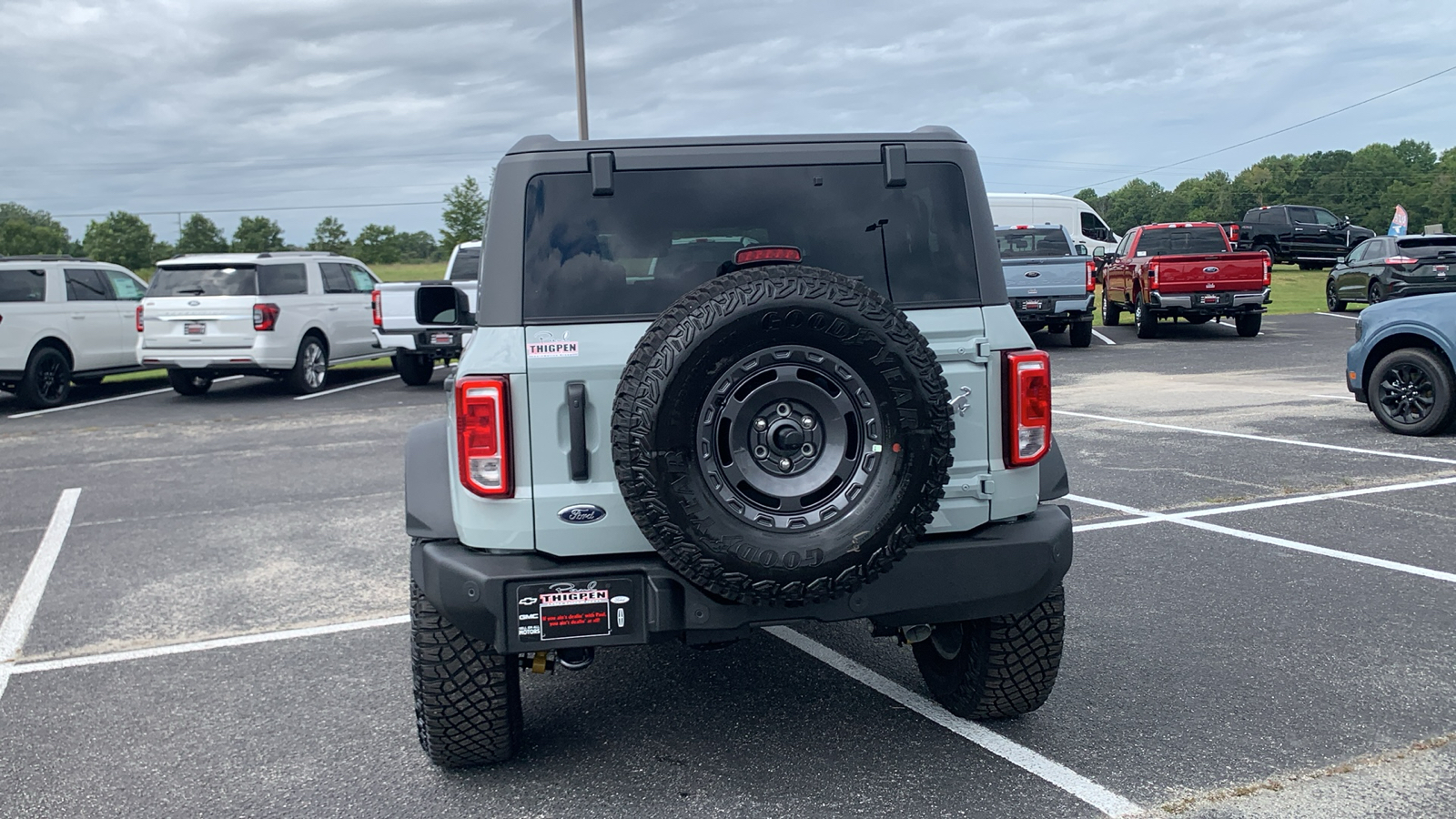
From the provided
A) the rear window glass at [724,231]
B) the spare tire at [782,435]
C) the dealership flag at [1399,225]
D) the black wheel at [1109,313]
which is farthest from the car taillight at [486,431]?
the dealership flag at [1399,225]

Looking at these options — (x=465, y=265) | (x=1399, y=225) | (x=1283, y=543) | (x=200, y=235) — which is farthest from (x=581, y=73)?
(x=200, y=235)

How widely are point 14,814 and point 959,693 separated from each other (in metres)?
3.01

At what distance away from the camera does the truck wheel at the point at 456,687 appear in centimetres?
364

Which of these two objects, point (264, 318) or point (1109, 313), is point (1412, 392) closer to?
point (264, 318)

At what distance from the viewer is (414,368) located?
16.9 meters

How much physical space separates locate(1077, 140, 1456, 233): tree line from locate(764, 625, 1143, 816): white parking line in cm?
11351

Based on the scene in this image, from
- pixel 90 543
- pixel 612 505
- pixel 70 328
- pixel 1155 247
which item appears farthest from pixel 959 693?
pixel 1155 247

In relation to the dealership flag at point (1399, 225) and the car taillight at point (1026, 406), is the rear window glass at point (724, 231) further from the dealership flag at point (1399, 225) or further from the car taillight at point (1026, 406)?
the dealership flag at point (1399, 225)

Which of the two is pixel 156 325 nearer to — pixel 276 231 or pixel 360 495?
pixel 360 495

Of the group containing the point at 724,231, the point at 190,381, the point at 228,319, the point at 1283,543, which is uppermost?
the point at 724,231

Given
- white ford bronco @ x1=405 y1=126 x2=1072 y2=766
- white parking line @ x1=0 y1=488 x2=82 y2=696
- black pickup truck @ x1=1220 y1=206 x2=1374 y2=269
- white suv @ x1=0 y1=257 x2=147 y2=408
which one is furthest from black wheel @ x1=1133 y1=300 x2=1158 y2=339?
black pickup truck @ x1=1220 y1=206 x2=1374 y2=269

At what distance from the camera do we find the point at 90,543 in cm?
743

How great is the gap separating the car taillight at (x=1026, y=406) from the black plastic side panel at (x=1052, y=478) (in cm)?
19

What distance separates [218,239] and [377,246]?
18.1 m
